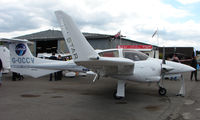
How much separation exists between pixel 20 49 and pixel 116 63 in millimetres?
6266

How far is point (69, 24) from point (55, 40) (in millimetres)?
27325

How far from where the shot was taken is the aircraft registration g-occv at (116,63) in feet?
17.9

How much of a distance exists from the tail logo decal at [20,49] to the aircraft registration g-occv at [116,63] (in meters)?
4.44

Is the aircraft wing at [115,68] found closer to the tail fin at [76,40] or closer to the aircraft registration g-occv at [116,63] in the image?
the aircraft registration g-occv at [116,63]

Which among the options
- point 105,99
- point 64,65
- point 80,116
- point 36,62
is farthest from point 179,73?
point 36,62

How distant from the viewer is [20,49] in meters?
9.66

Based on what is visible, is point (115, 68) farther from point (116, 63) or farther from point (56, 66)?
point (56, 66)

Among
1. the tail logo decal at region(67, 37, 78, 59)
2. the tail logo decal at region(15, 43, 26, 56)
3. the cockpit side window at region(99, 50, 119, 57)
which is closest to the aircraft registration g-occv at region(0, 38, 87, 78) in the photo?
the tail logo decal at region(15, 43, 26, 56)

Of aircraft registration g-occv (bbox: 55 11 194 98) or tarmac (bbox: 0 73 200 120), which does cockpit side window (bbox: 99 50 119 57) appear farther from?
tarmac (bbox: 0 73 200 120)

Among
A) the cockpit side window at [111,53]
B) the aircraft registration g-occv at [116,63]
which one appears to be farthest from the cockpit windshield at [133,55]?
the cockpit side window at [111,53]

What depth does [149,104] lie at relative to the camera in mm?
6387

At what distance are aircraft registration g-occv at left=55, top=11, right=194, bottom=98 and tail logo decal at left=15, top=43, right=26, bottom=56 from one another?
444 cm

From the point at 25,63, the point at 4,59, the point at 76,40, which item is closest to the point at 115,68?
the point at 76,40

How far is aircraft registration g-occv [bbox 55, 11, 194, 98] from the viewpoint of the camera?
5453 millimetres
